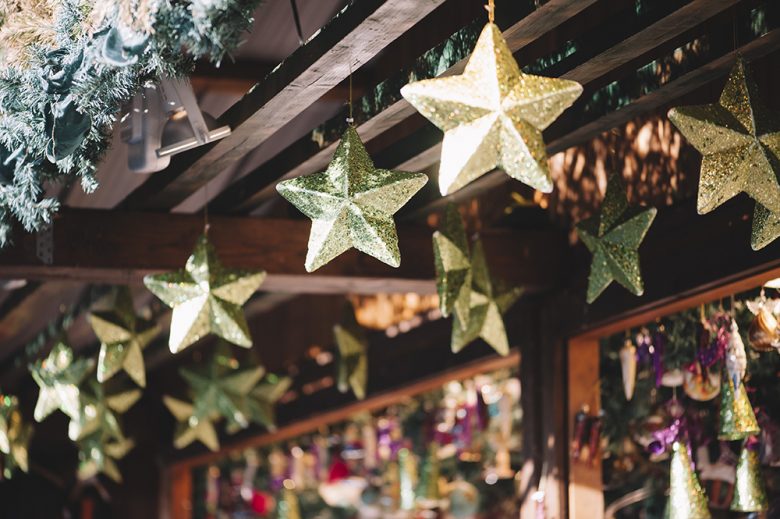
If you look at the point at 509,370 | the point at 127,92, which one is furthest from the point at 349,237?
the point at 509,370

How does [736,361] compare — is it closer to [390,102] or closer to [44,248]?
[390,102]

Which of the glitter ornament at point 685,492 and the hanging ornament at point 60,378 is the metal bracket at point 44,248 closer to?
the hanging ornament at point 60,378

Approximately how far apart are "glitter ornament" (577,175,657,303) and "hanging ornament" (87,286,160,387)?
5.53ft

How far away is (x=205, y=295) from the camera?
3607 mm

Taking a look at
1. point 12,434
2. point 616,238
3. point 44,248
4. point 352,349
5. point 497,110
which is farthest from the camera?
point 12,434

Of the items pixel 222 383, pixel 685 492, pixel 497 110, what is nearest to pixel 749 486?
pixel 685 492

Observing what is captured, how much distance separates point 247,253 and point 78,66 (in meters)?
1.57

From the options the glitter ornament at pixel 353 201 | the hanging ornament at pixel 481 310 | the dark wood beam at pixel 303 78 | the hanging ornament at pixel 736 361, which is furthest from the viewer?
the hanging ornament at pixel 481 310

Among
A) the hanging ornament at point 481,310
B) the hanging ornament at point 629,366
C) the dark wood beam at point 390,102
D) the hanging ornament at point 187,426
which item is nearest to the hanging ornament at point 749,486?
the hanging ornament at point 629,366

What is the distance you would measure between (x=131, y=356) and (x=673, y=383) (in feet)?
5.93

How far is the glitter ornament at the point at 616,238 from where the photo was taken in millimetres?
3324

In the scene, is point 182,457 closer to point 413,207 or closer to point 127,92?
point 413,207

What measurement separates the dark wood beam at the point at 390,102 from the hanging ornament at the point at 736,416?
1.09 meters

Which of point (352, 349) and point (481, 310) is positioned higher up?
point (352, 349)
